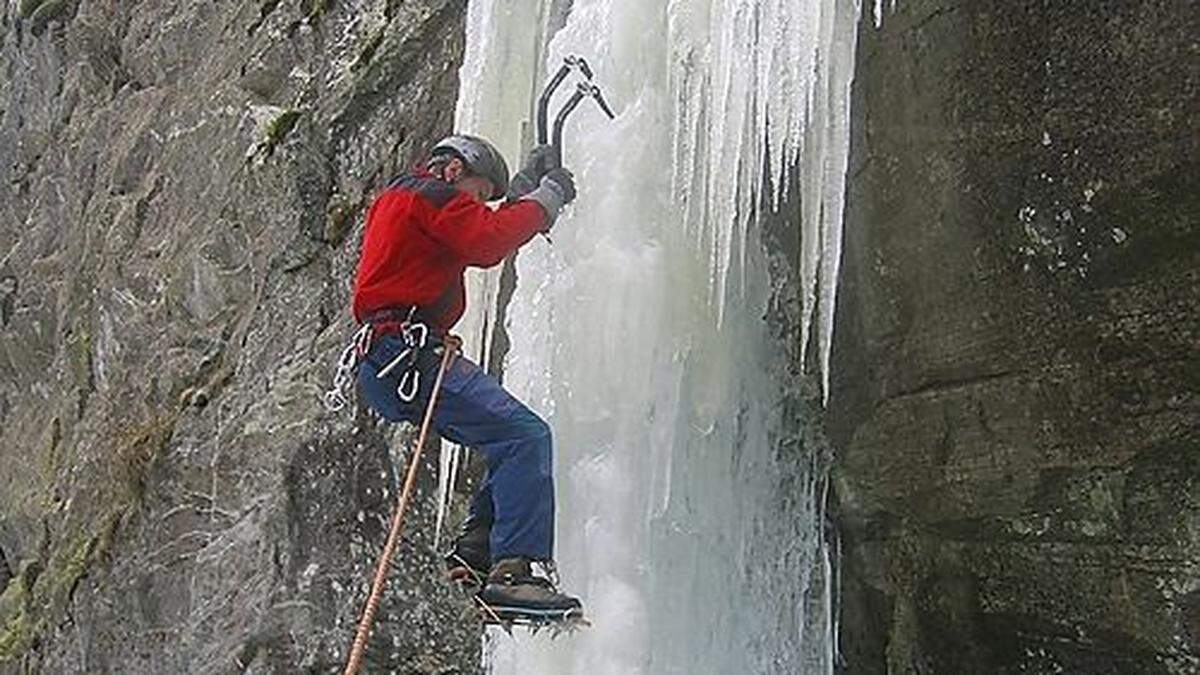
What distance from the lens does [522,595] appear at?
14.4 ft

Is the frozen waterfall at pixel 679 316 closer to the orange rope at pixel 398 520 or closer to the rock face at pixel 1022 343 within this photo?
the rock face at pixel 1022 343

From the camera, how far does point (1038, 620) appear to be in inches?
192

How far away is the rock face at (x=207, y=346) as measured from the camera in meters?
7.07

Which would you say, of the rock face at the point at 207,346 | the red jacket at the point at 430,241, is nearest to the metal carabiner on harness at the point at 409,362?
the red jacket at the point at 430,241

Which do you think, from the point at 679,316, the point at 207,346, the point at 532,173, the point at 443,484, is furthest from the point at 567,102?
the point at 207,346

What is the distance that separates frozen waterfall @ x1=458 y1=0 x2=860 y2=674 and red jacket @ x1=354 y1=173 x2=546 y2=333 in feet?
2.53

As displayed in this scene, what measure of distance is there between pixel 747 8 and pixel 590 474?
69.8 inches

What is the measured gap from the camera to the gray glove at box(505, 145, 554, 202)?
491 cm

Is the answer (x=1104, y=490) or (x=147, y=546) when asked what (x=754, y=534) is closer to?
(x=1104, y=490)

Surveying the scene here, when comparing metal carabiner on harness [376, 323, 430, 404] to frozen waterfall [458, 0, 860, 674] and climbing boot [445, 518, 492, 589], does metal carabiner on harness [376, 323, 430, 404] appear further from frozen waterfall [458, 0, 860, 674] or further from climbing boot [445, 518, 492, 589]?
frozen waterfall [458, 0, 860, 674]

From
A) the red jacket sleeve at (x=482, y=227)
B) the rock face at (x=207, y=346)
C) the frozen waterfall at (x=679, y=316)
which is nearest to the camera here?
the red jacket sleeve at (x=482, y=227)

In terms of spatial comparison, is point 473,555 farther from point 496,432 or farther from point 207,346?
point 207,346

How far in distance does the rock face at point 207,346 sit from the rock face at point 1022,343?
7.57 ft

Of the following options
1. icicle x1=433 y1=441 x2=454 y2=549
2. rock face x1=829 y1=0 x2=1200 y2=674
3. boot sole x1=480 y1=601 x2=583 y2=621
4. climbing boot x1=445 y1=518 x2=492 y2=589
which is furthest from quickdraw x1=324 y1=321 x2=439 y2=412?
rock face x1=829 y1=0 x2=1200 y2=674
